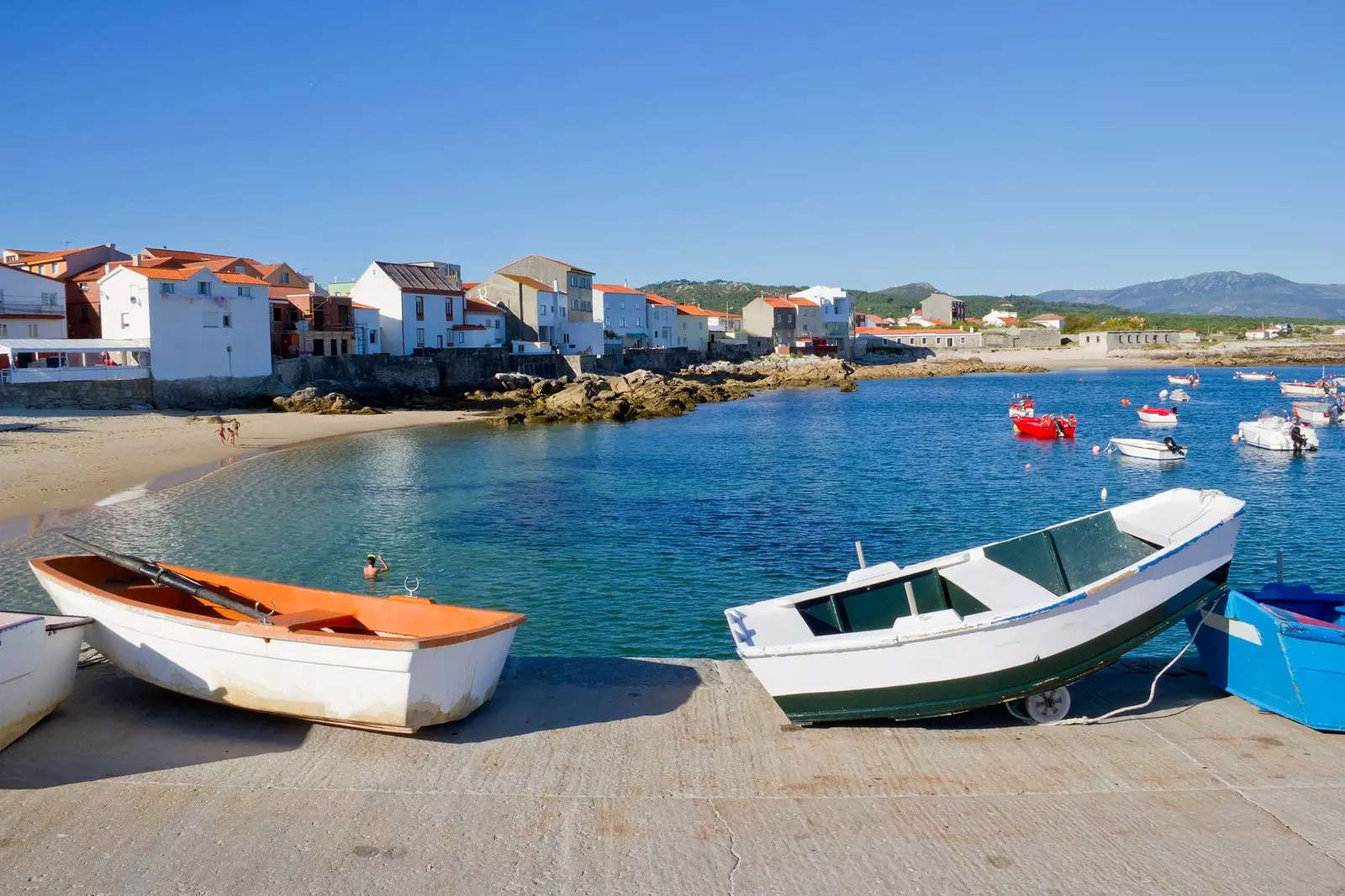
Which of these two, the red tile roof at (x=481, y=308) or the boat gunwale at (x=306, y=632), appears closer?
the boat gunwale at (x=306, y=632)

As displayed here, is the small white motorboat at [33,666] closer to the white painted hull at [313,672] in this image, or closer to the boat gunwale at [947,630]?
the white painted hull at [313,672]

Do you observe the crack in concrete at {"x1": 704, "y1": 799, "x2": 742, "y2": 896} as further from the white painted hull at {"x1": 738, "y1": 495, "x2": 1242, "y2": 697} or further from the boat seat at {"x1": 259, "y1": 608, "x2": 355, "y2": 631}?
the boat seat at {"x1": 259, "y1": 608, "x2": 355, "y2": 631}

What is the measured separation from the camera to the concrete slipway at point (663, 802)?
6340 mm

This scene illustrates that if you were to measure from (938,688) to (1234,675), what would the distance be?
3.20 meters

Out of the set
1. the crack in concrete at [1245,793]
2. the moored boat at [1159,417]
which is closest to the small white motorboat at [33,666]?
the crack in concrete at [1245,793]

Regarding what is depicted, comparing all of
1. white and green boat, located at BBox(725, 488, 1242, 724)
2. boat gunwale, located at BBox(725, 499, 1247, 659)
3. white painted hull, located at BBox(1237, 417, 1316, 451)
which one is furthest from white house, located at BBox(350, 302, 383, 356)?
boat gunwale, located at BBox(725, 499, 1247, 659)

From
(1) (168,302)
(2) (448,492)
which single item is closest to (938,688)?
(2) (448,492)

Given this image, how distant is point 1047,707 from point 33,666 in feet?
30.6

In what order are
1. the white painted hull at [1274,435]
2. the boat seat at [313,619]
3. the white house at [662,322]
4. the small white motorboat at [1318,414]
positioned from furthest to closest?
the white house at [662,322] < the small white motorboat at [1318,414] < the white painted hull at [1274,435] < the boat seat at [313,619]

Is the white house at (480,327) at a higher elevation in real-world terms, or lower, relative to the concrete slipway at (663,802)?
higher

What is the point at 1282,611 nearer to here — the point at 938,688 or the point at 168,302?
the point at 938,688

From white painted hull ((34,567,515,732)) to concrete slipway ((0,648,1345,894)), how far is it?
0.27 m

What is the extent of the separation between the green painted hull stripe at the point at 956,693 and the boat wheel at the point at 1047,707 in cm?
22

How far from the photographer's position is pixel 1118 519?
35.7 ft
